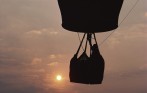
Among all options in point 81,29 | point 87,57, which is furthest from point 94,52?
point 81,29

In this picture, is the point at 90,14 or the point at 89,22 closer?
the point at 90,14

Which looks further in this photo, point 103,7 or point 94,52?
point 94,52

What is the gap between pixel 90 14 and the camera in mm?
14312

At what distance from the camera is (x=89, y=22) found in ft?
47.5

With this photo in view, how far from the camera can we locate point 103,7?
14.3 meters

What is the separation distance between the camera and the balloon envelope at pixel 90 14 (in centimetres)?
1424

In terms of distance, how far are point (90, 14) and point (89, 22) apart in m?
0.29

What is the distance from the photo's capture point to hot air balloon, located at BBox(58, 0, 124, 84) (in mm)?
14281

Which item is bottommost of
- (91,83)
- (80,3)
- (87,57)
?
(91,83)

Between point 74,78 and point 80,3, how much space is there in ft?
9.18

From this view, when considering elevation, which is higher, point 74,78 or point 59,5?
point 59,5

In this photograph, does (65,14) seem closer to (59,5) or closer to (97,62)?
(59,5)

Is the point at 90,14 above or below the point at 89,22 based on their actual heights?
above

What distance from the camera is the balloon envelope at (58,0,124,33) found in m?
14.2
